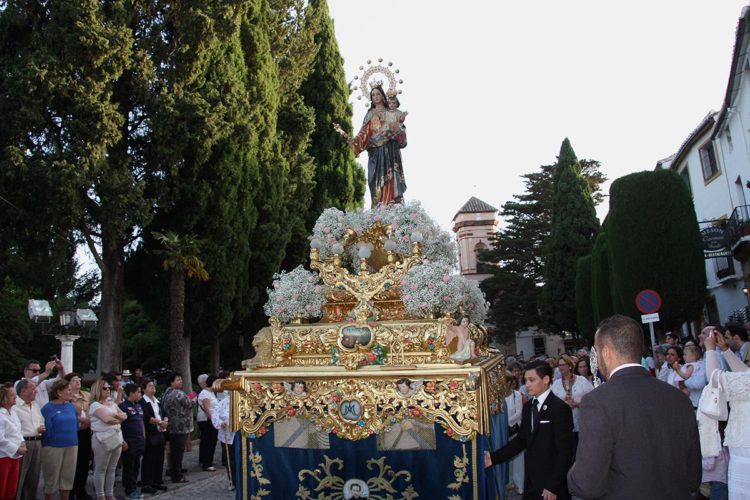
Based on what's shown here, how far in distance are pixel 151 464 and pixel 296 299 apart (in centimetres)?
436

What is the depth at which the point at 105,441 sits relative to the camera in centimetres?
841

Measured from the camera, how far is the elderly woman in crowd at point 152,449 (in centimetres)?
969

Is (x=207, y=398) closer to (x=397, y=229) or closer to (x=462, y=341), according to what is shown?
(x=397, y=229)

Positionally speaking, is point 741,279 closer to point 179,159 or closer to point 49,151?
point 179,159

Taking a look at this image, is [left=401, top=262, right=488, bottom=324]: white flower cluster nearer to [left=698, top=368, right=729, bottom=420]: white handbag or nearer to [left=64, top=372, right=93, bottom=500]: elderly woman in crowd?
[left=698, top=368, right=729, bottom=420]: white handbag

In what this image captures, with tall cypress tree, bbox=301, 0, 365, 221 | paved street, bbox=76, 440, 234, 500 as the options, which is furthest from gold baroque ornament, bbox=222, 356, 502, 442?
tall cypress tree, bbox=301, 0, 365, 221

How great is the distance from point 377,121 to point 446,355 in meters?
4.54

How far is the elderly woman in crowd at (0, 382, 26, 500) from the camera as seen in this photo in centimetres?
705

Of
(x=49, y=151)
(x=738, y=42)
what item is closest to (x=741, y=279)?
(x=738, y=42)

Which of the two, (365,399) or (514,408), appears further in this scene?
(514,408)

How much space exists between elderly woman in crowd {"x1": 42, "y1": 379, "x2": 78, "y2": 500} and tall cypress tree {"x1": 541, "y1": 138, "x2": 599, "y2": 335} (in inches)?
1142

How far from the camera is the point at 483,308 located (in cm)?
830

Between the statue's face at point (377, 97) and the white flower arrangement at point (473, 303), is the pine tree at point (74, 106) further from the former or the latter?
the white flower arrangement at point (473, 303)

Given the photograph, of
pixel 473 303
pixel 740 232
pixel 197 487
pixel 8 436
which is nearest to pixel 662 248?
pixel 740 232
